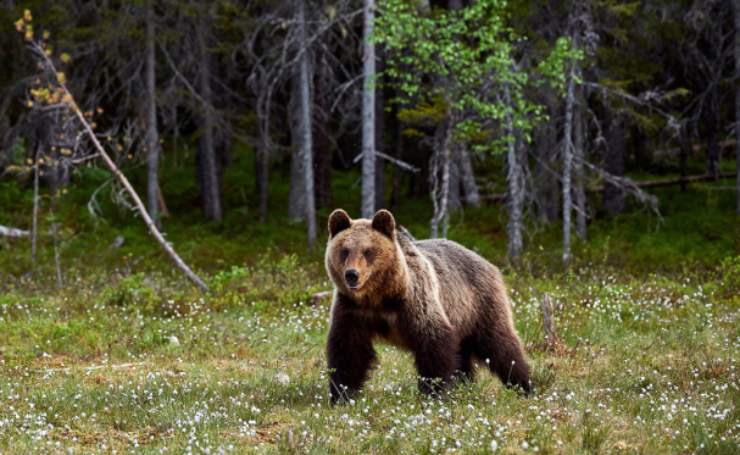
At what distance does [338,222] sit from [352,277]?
32.3 inches

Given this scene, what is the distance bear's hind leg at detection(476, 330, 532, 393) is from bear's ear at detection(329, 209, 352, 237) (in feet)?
5.98

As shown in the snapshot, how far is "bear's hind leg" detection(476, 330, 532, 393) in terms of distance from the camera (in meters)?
8.80

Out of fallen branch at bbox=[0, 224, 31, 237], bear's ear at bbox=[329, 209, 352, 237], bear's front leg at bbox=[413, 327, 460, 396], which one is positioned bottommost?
fallen branch at bbox=[0, 224, 31, 237]

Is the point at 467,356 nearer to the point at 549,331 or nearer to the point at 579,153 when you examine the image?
the point at 549,331

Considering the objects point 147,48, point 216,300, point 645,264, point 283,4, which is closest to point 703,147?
point 645,264

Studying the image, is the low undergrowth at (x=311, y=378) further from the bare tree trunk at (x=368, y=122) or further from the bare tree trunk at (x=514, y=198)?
the bare tree trunk at (x=368, y=122)

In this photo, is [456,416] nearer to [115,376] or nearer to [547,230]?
[115,376]

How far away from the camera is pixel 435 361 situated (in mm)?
7988

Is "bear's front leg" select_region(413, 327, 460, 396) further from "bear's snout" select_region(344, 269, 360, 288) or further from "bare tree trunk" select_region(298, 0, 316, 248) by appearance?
"bare tree trunk" select_region(298, 0, 316, 248)

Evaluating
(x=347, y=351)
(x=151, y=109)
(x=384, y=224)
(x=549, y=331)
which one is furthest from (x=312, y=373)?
(x=151, y=109)

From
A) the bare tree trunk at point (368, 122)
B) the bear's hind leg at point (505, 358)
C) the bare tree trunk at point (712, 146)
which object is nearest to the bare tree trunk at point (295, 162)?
the bare tree trunk at point (368, 122)

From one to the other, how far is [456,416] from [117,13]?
69.9 ft

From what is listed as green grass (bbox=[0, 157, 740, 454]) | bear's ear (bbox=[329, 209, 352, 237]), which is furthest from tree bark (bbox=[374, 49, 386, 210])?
bear's ear (bbox=[329, 209, 352, 237])

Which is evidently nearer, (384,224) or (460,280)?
(384,224)
